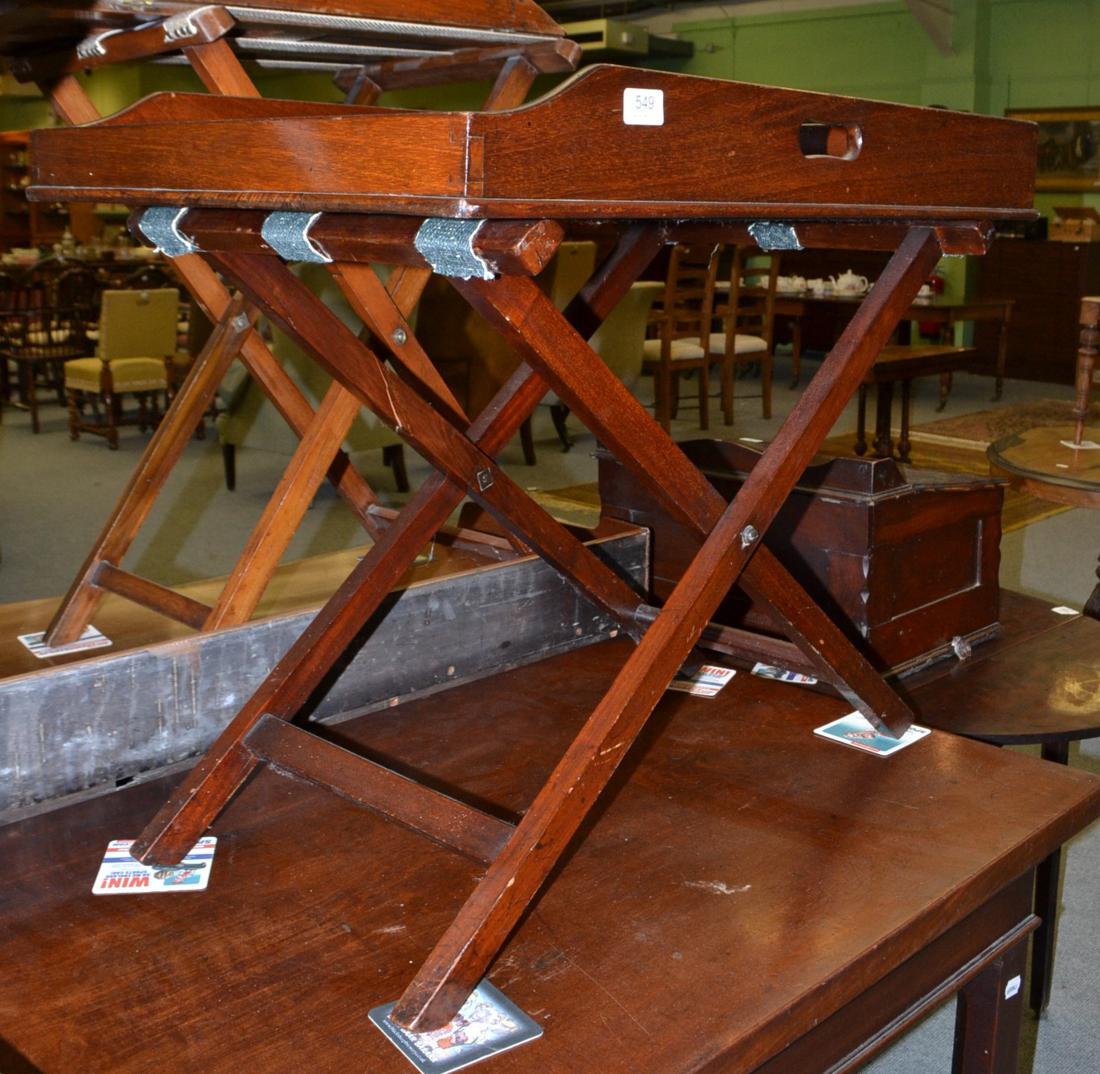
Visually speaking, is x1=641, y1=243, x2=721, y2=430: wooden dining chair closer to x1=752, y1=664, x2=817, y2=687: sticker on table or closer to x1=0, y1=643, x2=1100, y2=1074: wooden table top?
x1=752, y1=664, x2=817, y2=687: sticker on table

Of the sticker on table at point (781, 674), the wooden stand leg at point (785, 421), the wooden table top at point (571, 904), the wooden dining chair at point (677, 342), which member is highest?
the wooden stand leg at point (785, 421)

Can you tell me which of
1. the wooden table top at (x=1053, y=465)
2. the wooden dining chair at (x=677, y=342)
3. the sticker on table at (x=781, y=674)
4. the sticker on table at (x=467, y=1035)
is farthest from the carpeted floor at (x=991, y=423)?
the sticker on table at (x=467, y=1035)

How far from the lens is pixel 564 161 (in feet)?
2.75

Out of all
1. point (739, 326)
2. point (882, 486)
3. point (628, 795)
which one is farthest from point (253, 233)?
point (739, 326)

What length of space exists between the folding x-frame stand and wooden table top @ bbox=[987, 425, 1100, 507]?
142 centimetres

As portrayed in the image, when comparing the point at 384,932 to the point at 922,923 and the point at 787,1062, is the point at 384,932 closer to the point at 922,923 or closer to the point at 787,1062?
the point at 787,1062

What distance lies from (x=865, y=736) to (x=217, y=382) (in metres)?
1.20

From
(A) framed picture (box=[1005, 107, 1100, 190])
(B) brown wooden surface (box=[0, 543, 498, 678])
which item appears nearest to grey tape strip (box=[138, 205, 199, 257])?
(B) brown wooden surface (box=[0, 543, 498, 678])

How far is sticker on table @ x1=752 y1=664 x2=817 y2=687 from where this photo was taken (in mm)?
1694

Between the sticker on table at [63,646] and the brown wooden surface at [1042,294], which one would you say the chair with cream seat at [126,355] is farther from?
the brown wooden surface at [1042,294]

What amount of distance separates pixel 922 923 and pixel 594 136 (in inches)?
27.7

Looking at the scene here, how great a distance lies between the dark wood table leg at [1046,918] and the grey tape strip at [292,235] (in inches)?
59.1

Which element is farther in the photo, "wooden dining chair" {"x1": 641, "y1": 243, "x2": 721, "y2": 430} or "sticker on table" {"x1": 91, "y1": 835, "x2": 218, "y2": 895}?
"wooden dining chair" {"x1": 641, "y1": 243, "x2": 721, "y2": 430}

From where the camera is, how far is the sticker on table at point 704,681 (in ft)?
5.41
